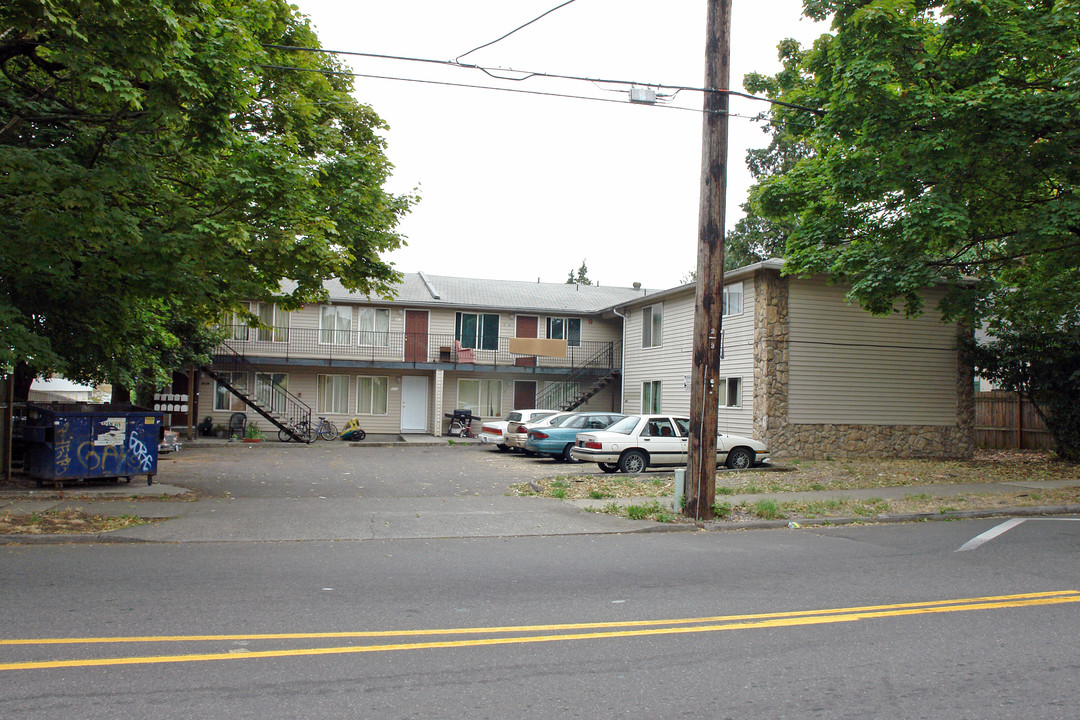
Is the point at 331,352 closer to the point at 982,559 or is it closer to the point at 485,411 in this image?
the point at 485,411

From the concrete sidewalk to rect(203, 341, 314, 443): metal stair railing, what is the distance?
15.1 meters

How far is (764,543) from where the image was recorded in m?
9.95

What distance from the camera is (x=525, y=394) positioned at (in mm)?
34344

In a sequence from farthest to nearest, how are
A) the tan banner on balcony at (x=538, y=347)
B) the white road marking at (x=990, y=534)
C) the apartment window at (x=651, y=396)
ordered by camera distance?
the tan banner on balcony at (x=538, y=347) < the apartment window at (x=651, y=396) < the white road marking at (x=990, y=534)

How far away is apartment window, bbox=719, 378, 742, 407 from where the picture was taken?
910 inches

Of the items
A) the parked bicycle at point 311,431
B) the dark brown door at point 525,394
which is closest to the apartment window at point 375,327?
the parked bicycle at point 311,431

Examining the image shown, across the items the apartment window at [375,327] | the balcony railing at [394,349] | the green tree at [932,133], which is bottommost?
the balcony railing at [394,349]

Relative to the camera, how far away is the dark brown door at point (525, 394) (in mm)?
34188

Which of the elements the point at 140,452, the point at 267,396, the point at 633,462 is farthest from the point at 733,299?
the point at 267,396

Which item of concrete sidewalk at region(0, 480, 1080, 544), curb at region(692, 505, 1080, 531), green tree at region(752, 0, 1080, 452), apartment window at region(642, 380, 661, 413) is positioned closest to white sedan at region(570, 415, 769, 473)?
concrete sidewalk at region(0, 480, 1080, 544)

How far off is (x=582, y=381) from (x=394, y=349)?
7.90 m

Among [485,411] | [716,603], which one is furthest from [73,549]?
[485,411]

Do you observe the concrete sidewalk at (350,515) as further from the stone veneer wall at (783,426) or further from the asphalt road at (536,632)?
the stone veneer wall at (783,426)

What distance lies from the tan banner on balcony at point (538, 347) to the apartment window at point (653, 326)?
15.5 feet
